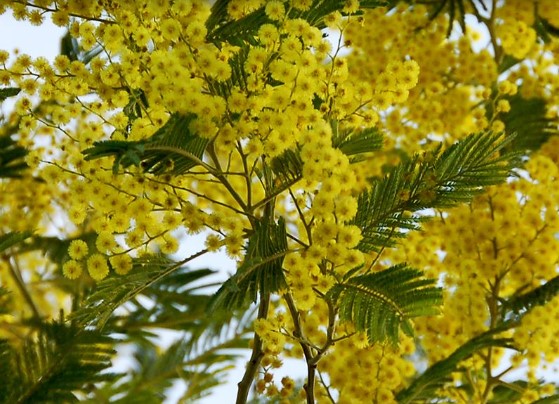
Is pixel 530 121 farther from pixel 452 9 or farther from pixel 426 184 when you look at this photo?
pixel 426 184

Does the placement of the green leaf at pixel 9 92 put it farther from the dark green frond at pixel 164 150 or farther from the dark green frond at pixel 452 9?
the dark green frond at pixel 452 9

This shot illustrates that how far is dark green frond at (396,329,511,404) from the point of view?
6.29ft

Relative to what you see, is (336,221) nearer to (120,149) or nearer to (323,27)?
(120,149)

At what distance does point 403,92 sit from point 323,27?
0.20 meters

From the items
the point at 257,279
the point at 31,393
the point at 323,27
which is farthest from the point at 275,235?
the point at 31,393

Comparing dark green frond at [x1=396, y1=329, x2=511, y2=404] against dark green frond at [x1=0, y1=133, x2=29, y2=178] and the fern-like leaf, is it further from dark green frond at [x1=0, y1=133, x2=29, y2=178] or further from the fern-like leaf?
dark green frond at [x1=0, y1=133, x2=29, y2=178]

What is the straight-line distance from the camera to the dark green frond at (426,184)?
1486 millimetres

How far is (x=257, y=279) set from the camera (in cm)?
142

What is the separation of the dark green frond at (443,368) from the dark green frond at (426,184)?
51 centimetres

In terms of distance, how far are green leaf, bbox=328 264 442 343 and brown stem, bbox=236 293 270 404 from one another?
0.45ft

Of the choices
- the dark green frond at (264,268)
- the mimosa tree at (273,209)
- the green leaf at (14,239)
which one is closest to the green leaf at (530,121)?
the mimosa tree at (273,209)

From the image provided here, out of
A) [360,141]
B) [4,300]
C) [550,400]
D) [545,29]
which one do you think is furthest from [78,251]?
[545,29]

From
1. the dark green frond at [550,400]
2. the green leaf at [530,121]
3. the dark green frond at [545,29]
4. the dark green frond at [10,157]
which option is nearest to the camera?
the dark green frond at [550,400]

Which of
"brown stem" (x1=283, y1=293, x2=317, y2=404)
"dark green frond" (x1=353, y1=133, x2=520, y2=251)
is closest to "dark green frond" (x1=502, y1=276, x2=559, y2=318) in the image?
→ "dark green frond" (x1=353, y1=133, x2=520, y2=251)
